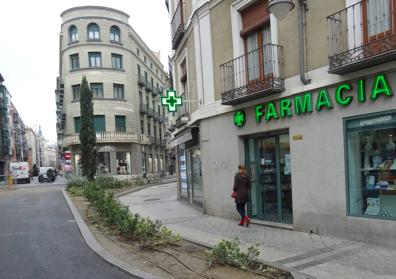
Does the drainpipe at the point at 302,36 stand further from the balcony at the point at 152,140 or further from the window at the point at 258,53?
the balcony at the point at 152,140

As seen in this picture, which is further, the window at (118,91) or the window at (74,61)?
the window at (118,91)

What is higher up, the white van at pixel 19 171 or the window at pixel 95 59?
the window at pixel 95 59

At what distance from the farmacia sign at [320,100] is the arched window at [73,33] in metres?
33.1

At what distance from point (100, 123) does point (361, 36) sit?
3386cm

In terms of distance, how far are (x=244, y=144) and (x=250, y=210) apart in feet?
5.86

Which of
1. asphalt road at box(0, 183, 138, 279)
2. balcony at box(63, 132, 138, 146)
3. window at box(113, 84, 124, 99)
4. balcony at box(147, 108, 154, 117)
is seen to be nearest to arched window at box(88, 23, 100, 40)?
window at box(113, 84, 124, 99)

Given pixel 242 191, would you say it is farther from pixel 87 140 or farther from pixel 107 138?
pixel 107 138

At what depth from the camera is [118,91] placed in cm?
4069

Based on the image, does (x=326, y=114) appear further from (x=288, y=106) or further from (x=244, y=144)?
(x=244, y=144)

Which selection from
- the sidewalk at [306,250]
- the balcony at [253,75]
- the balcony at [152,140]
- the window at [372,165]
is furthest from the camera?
the balcony at [152,140]

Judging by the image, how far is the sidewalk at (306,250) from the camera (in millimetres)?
5637

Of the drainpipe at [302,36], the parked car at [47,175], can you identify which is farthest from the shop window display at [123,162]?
the drainpipe at [302,36]

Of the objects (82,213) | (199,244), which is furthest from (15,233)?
(199,244)

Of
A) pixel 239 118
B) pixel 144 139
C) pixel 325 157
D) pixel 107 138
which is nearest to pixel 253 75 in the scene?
pixel 239 118
